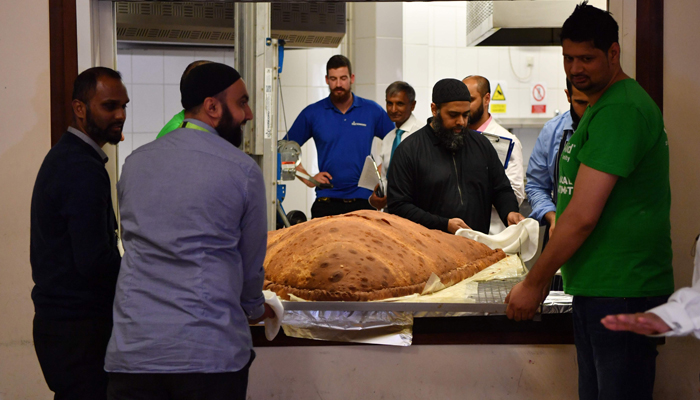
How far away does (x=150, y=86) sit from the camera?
6133 mm

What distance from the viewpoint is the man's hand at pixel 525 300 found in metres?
1.77

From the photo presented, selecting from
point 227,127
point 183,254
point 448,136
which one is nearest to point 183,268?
point 183,254

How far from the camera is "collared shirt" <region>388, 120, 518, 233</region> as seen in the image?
9.69ft

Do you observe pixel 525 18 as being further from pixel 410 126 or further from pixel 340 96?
pixel 340 96

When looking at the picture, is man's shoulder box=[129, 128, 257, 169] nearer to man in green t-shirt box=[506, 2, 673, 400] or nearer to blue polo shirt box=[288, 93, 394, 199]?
man in green t-shirt box=[506, 2, 673, 400]

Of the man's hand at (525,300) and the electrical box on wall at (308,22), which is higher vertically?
the electrical box on wall at (308,22)

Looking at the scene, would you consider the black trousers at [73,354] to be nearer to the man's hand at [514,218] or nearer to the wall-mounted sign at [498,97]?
the man's hand at [514,218]

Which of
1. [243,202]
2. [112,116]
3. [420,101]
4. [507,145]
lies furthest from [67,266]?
[420,101]

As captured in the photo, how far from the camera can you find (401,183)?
2984mm

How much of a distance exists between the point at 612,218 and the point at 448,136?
1.40 meters

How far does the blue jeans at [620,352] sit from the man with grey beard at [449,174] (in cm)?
124

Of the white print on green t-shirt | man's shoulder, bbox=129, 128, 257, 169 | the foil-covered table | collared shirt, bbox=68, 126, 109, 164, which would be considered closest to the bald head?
the foil-covered table

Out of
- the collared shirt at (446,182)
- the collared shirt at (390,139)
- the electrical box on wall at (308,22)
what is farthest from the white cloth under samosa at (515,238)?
the electrical box on wall at (308,22)

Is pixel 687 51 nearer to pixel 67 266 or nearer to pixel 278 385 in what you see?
pixel 278 385
